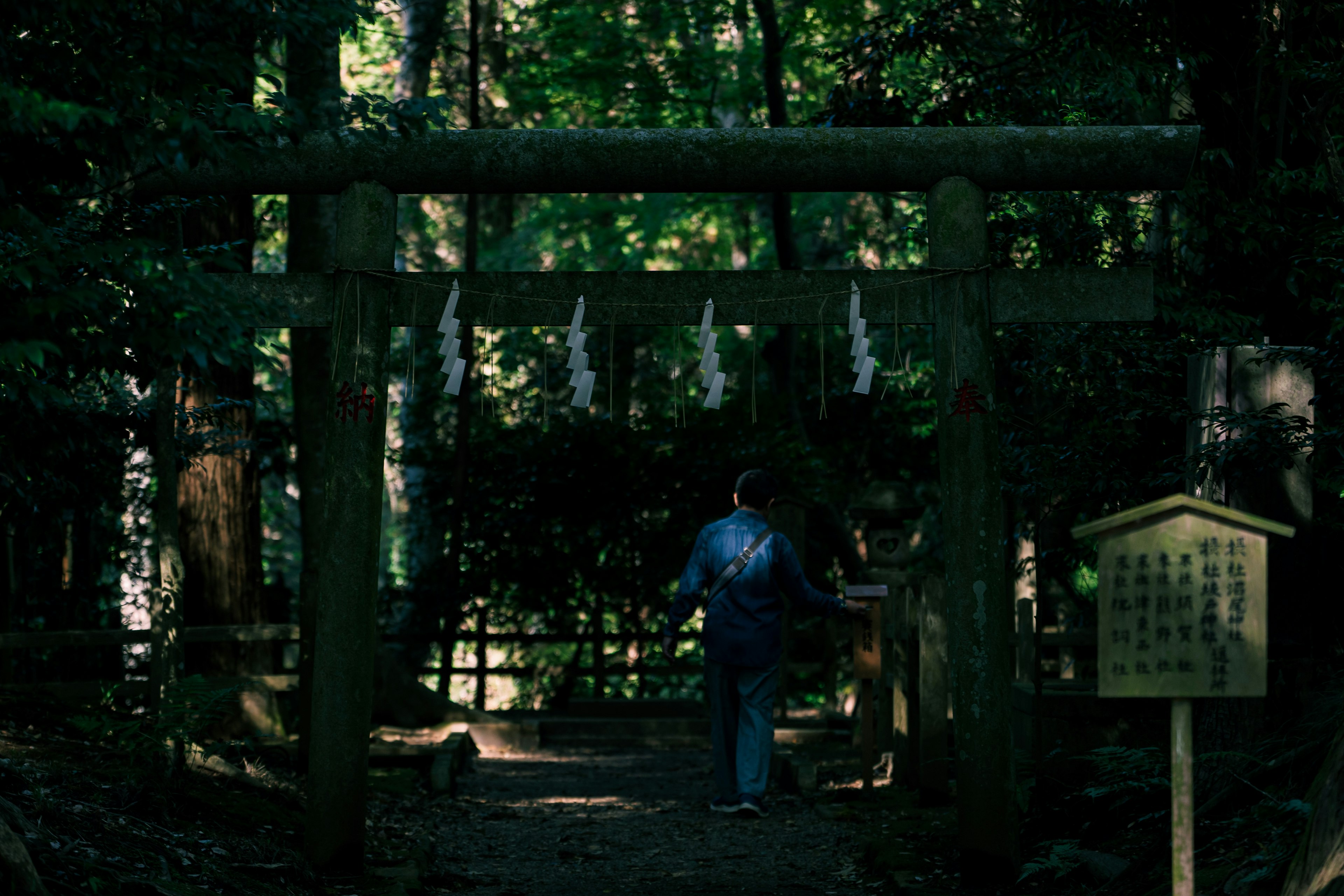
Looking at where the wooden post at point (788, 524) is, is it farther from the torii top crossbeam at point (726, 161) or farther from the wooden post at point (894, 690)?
the torii top crossbeam at point (726, 161)

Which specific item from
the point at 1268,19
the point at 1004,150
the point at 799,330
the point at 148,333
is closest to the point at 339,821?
the point at 148,333

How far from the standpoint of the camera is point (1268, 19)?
23.8 feet

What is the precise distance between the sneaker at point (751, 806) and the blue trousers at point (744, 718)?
3 cm

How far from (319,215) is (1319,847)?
398 inches

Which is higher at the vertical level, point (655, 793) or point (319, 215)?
point (319, 215)

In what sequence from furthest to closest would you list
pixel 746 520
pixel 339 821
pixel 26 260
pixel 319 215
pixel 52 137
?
pixel 319 215 < pixel 746 520 < pixel 339 821 < pixel 52 137 < pixel 26 260

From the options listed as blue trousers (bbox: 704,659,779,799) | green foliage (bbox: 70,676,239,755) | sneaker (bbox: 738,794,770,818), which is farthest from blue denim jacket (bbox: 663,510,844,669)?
green foliage (bbox: 70,676,239,755)

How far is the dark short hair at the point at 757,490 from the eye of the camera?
7.88 m

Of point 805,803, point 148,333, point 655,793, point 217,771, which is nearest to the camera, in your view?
point 148,333

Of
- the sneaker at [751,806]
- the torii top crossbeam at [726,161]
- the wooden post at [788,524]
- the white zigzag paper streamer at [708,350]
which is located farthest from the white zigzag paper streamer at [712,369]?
the wooden post at [788,524]

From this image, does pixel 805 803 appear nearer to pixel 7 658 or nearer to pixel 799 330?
pixel 7 658

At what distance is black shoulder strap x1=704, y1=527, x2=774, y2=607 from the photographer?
7.70 meters

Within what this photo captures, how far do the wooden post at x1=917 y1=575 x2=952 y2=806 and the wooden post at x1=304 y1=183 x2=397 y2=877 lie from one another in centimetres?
335

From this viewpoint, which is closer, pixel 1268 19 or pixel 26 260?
pixel 26 260
